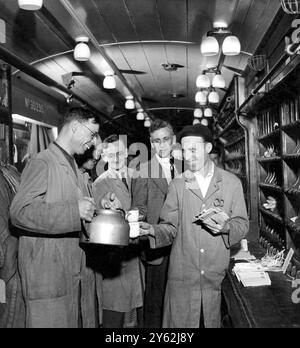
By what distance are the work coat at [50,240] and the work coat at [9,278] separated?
0.20m

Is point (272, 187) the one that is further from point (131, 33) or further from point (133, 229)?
point (131, 33)

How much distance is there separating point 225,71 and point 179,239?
17.9ft

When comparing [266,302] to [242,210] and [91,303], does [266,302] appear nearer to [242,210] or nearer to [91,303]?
[242,210]

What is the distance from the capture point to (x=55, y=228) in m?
2.50

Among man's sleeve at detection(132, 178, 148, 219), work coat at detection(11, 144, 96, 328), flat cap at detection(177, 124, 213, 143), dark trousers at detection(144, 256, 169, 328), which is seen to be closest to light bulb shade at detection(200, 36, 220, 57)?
man's sleeve at detection(132, 178, 148, 219)

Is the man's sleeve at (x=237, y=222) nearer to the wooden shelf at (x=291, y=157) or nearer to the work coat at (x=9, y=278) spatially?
the wooden shelf at (x=291, y=157)

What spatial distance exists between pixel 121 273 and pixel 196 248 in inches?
50.2

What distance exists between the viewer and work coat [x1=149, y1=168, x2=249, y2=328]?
283 cm

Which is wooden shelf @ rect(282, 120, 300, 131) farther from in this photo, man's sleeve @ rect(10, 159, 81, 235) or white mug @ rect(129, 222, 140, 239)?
man's sleeve @ rect(10, 159, 81, 235)

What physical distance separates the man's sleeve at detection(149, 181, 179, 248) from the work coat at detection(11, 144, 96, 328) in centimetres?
56

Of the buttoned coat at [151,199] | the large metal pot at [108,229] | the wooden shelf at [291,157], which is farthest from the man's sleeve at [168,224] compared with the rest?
the wooden shelf at [291,157]

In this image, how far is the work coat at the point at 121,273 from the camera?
3.87m

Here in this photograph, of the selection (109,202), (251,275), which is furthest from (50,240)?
(251,275)

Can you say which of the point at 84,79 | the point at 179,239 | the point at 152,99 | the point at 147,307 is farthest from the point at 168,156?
the point at 152,99
